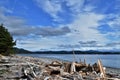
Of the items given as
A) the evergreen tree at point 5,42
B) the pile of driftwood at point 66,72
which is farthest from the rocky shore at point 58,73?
the evergreen tree at point 5,42

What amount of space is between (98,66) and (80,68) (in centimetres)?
178

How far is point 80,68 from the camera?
1072 inches

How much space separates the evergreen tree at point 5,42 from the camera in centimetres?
6498

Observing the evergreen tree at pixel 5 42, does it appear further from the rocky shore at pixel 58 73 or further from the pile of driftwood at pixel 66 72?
the pile of driftwood at pixel 66 72

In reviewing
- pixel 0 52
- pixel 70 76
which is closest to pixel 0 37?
pixel 0 52

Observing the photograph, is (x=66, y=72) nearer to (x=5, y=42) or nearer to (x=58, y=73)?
(x=58, y=73)

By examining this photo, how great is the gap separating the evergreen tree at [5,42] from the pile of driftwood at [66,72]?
129 ft

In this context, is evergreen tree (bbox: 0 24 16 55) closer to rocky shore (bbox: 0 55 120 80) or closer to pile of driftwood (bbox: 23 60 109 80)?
rocky shore (bbox: 0 55 120 80)

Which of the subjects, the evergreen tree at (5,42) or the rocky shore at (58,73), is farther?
the evergreen tree at (5,42)

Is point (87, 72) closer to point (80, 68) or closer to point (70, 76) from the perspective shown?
point (80, 68)

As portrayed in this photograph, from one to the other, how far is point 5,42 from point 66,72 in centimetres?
4233

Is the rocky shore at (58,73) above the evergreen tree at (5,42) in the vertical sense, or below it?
below

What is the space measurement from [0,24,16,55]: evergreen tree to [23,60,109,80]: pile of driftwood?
1543 inches

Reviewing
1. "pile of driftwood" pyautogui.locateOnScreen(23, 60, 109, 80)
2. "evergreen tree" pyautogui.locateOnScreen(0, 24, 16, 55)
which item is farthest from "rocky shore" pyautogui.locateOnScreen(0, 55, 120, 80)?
"evergreen tree" pyautogui.locateOnScreen(0, 24, 16, 55)
